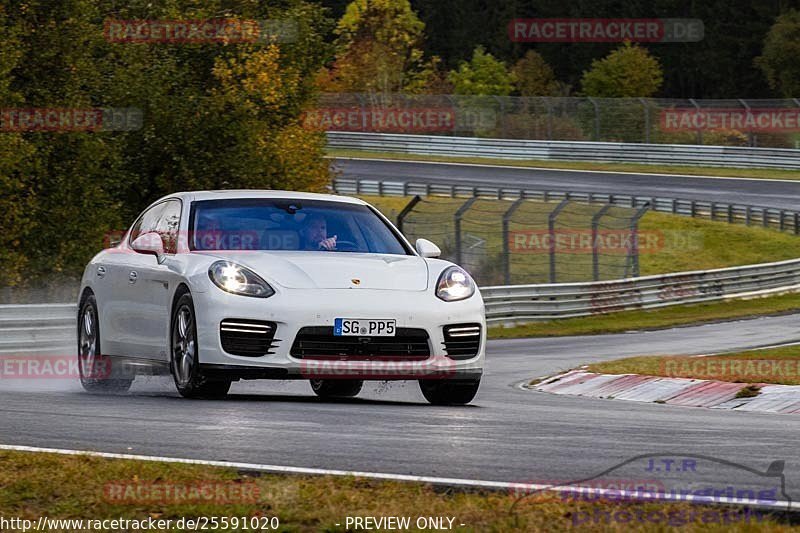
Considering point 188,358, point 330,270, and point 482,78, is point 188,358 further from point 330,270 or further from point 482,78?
point 482,78

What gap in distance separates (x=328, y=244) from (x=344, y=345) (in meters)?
1.20

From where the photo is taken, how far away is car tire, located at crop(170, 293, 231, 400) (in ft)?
31.4

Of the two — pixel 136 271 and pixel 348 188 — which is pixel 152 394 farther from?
pixel 348 188

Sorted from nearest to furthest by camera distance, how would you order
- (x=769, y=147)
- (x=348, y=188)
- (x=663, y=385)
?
(x=663, y=385)
(x=348, y=188)
(x=769, y=147)

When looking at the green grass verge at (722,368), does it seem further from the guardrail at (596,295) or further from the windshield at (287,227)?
the guardrail at (596,295)

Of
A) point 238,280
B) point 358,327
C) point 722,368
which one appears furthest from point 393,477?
point 722,368

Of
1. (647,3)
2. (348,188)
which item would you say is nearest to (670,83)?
(647,3)

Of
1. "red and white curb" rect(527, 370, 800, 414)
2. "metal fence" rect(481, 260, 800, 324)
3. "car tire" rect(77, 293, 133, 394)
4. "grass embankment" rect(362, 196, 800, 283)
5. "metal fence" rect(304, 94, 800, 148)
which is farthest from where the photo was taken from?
"metal fence" rect(304, 94, 800, 148)

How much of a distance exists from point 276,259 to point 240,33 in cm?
2681

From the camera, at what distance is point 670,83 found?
314 ft

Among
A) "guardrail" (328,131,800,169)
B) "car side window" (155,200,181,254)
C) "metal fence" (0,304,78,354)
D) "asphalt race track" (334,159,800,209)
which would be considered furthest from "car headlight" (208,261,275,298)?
"guardrail" (328,131,800,169)

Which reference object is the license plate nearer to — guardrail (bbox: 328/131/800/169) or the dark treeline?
guardrail (bbox: 328/131/800/169)

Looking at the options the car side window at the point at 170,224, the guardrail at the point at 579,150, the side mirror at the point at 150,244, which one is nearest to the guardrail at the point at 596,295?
the car side window at the point at 170,224

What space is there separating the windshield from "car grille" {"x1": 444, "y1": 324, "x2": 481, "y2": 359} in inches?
40.4
